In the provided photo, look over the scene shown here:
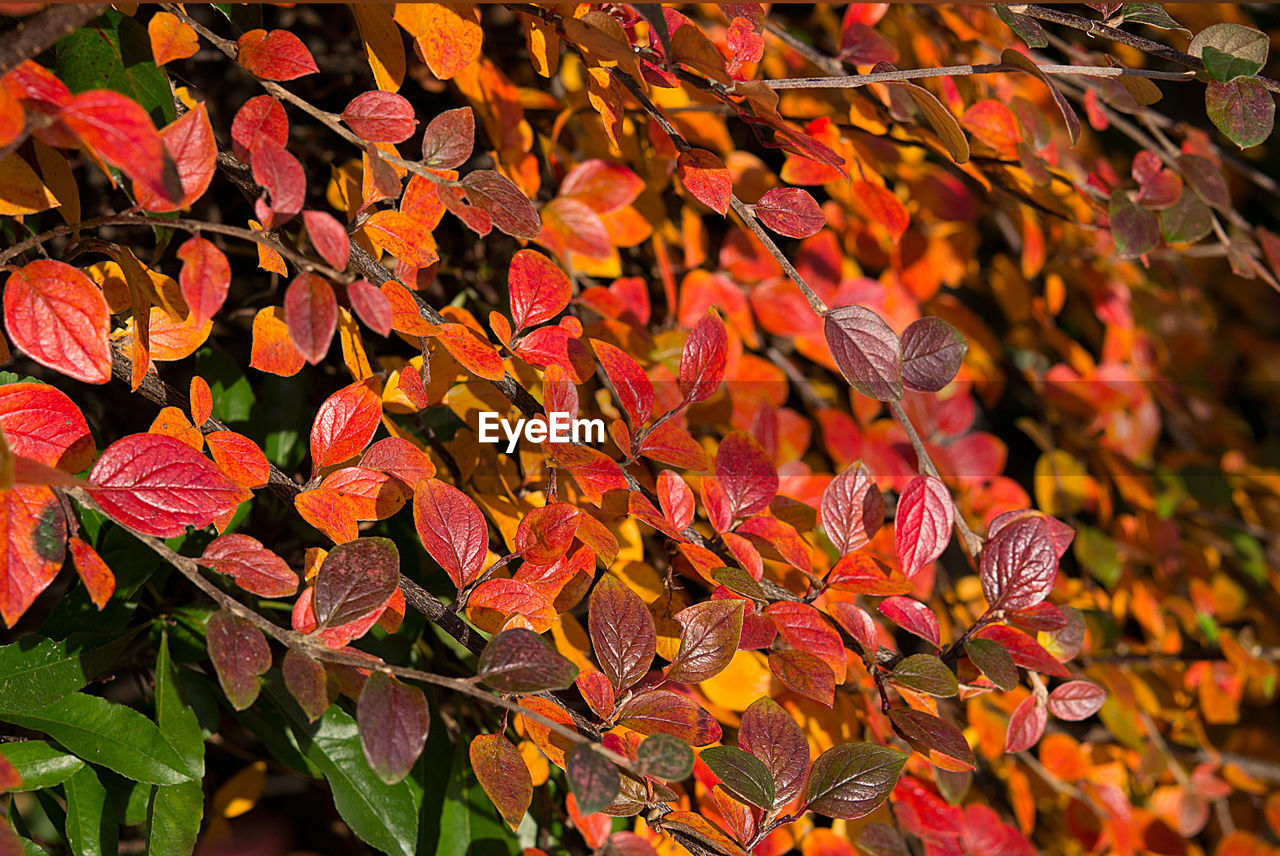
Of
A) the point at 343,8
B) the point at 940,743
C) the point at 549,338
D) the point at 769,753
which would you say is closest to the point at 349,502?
the point at 549,338

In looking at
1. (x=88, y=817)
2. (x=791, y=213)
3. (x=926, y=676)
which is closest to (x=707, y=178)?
(x=791, y=213)

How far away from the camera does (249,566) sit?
50cm

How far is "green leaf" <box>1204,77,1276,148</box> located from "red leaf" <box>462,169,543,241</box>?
1.58ft

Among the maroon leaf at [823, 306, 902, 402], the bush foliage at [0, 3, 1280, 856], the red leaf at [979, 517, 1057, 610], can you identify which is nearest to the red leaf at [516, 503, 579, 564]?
the bush foliage at [0, 3, 1280, 856]

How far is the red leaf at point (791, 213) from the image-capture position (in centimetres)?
65

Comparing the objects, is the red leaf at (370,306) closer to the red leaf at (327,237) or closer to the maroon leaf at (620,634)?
the red leaf at (327,237)

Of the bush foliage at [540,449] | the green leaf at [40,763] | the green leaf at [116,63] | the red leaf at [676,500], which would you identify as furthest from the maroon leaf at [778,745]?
the green leaf at [116,63]

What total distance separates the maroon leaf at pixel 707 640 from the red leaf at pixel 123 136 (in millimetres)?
375

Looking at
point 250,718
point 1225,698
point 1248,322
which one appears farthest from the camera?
point 1248,322

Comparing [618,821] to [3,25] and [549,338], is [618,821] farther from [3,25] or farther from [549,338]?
[3,25]

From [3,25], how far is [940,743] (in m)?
0.78

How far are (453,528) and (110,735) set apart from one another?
0.26 meters

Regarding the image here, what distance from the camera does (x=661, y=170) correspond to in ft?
2.97

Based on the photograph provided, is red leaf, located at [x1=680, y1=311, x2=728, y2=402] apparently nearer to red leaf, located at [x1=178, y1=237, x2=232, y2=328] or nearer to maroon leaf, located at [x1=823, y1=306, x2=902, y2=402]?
maroon leaf, located at [x1=823, y1=306, x2=902, y2=402]
